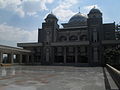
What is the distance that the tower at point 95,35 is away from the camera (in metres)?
49.2

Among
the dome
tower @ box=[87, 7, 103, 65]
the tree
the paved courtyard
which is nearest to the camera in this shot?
the paved courtyard

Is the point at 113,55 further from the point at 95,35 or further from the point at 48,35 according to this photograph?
the point at 48,35

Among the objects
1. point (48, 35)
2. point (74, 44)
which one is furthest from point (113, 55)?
point (48, 35)

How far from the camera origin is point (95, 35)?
51.0m

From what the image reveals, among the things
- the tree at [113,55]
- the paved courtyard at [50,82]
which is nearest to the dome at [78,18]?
the tree at [113,55]

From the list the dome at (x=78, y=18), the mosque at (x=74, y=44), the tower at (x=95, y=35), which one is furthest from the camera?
the dome at (x=78, y=18)

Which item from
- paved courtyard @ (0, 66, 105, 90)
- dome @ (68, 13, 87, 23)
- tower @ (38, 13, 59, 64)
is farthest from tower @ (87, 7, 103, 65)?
paved courtyard @ (0, 66, 105, 90)

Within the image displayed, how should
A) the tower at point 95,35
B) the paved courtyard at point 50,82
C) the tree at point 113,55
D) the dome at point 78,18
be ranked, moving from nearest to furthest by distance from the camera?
1. the paved courtyard at point 50,82
2. the tree at point 113,55
3. the tower at point 95,35
4. the dome at point 78,18

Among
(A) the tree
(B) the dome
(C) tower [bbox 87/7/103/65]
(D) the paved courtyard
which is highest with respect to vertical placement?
(B) the dome

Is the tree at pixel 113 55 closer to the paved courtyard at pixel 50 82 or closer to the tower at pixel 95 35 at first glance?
the tower at pixel 95 35

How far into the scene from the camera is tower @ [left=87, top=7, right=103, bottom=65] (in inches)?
1938

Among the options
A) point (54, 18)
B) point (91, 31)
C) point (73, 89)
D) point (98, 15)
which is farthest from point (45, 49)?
point (73, 89)

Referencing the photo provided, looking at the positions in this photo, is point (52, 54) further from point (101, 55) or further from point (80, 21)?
point (80, 21)

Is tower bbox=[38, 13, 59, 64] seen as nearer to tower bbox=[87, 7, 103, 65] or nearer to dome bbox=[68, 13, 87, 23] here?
dome bbox=[68, 13, 87, 23]
